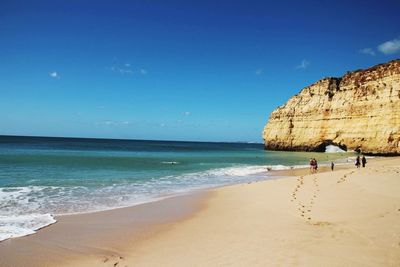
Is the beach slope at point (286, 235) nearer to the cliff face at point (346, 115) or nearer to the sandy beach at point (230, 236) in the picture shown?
the sandy beach at point (230, 236)

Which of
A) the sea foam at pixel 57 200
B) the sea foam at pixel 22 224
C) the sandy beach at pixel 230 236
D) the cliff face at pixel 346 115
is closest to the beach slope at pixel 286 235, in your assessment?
the sandy beach at pixel 230 236

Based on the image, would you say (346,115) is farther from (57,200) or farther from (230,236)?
(230,236)

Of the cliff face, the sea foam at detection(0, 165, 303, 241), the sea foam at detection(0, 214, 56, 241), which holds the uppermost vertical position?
the cliff face

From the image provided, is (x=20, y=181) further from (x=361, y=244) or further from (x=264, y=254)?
(x=361, y=244)

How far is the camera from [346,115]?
180 feet

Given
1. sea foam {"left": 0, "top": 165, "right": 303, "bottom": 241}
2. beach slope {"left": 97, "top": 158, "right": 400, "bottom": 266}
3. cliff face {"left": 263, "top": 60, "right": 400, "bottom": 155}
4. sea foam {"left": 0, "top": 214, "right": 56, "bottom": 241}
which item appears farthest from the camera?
cliff face {"left": 263, "top": 60, "right": 400, "bottom": 155}

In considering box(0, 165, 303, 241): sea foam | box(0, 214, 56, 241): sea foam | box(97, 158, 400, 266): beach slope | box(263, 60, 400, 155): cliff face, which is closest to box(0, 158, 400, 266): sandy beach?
box(97, 158, 400, 266): beach slope

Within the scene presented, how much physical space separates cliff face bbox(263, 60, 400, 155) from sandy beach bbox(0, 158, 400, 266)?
1576 inches

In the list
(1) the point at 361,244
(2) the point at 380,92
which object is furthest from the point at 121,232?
(2) the point at 380,92

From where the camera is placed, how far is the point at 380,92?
159 ft

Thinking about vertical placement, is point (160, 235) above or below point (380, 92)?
below

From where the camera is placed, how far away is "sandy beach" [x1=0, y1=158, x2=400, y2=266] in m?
6.08

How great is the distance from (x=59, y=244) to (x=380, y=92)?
51.5 m

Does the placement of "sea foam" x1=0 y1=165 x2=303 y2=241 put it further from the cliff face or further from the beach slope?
the cliff face
